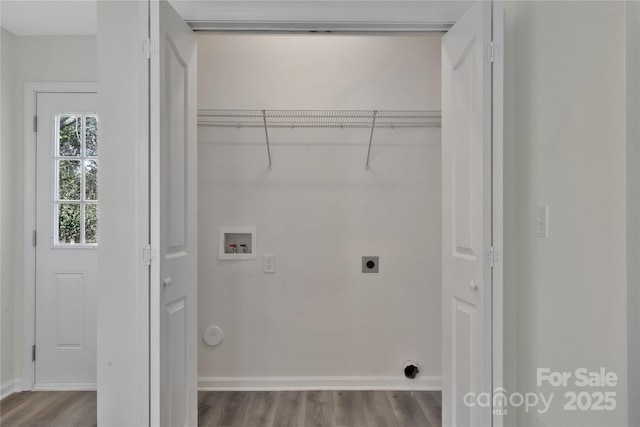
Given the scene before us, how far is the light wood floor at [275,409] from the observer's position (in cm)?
268

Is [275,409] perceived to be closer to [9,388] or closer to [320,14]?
[9,388]

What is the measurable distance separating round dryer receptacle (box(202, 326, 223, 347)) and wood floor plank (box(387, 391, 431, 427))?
1253 millimetres

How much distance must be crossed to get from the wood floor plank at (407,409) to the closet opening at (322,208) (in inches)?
5.0

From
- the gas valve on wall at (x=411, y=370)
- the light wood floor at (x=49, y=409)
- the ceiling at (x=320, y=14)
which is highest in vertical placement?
the ceiling at (x=320, y=14)

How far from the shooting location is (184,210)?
84.7 inches

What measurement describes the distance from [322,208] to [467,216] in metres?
1.39

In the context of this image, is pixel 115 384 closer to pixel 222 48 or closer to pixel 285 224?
pixel 285 224

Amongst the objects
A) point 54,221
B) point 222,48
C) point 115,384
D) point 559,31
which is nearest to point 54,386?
point 54,221

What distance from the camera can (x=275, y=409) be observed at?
2852 mm

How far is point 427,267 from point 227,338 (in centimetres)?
152

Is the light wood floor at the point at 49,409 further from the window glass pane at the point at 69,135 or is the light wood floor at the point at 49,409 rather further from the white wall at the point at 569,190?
the white wall at the point at 569,190

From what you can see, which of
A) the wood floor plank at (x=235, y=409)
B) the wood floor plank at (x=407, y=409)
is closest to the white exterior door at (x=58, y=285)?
the wood floor plank at (x=235, y=409)

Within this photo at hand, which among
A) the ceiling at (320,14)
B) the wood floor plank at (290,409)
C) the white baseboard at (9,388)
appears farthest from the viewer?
the white baseboard at (9,388)

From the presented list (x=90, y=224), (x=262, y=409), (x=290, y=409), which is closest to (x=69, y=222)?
(x=90, y=224)
